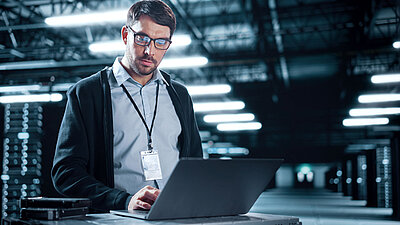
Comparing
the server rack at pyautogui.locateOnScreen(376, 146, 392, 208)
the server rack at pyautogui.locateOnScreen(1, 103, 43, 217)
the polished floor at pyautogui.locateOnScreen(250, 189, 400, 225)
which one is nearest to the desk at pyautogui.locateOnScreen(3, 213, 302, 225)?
the server rack at pyautogui.locateOnScreen(1, 103, 43, 217)

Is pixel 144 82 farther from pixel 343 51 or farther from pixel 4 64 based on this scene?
pixel 4 64

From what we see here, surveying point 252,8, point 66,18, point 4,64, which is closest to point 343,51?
point 252,8

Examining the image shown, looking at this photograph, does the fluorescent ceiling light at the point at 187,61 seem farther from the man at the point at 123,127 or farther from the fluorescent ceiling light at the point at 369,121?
the fluorescent ceiling light at the point at 369,121

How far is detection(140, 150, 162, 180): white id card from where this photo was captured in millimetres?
1508

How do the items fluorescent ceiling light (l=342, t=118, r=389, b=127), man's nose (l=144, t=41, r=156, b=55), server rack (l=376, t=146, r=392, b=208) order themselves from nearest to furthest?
man's nose (l=144, t=41, r=156, b=55)
fluorescent ceiling light (l=342, t=118, r=389, b=127)
server rack (l=376, t=146, r=392, b=208)

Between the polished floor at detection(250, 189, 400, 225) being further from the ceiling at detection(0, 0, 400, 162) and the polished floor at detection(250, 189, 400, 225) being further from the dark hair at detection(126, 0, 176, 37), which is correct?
the dark hair at detection(126, 0, 176, 37)

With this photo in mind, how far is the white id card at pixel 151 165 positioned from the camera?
1.51 meters

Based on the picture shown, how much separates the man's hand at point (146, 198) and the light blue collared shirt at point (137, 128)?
0.24m

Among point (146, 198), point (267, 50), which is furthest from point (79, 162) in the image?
point (267, 50)

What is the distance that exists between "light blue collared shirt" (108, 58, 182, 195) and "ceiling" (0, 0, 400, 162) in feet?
21.9

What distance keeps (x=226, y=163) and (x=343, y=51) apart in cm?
1213

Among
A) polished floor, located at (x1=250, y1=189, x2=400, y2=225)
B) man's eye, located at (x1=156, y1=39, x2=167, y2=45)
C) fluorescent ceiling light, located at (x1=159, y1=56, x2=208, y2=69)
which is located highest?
fluorescent ceiling light, located at (x1=159, y1=56, x2=208, y2=69)

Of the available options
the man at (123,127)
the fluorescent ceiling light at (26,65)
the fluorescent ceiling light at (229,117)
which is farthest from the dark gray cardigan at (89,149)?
the fluorescent ceiling light at (229,117)

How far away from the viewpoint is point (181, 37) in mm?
7848
